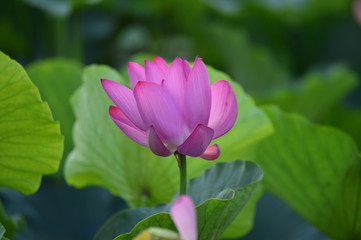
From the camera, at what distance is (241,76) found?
1.48m

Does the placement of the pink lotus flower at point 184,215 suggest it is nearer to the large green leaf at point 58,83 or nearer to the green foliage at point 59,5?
the large green leaf at point 58,83

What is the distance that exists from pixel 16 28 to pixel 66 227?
2.60 feet

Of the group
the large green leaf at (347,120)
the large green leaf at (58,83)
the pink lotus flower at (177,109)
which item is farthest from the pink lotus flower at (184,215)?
the large green leaf at (347,120)

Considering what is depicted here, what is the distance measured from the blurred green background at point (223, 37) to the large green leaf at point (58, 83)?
29cm

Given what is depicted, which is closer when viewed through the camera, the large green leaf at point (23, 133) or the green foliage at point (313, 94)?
the large green leaf at point (23, 133)

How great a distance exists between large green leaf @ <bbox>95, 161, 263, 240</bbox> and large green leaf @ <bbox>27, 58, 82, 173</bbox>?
0.35 meters

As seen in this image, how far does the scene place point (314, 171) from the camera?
0.63 m

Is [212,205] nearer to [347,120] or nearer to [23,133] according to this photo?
[23,133]

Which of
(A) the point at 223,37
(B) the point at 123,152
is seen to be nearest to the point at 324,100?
(A) the point at 223,37

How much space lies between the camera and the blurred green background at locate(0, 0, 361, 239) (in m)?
1.26

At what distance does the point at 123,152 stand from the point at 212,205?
0.65 feet

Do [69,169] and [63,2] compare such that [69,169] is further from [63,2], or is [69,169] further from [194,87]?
[63,2]

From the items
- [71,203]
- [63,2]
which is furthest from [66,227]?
[63,2]

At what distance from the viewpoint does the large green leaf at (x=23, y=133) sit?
451mm
